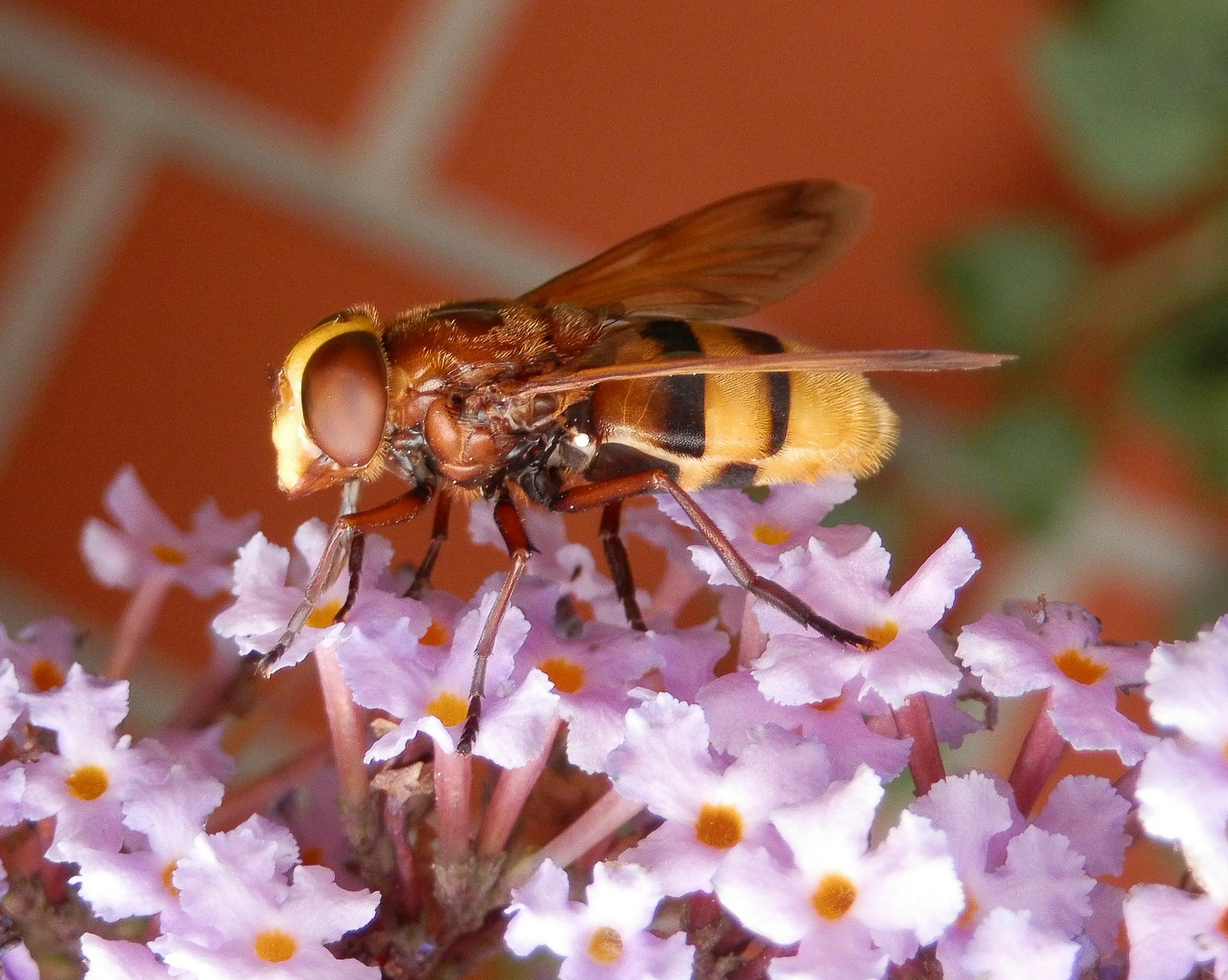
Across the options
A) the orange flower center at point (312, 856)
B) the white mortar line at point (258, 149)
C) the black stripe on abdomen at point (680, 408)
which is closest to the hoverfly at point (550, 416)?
the black stripe on abdomen at point (680, 408)

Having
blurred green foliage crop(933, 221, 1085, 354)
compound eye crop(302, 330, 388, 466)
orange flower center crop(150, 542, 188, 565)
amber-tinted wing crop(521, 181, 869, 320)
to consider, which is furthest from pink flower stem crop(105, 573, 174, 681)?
blurred green foliage crop(933, 221, 1085, 354)

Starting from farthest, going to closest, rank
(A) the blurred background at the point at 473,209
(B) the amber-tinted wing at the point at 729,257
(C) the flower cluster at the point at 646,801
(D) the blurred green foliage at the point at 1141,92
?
(A) the blurred background at the point at 473,209, (D) the blurred green foliage at the point at 1141,92, (B) the amber-tinted wing at the point at 729,257, (C) the flower cluster at the point at 646,801

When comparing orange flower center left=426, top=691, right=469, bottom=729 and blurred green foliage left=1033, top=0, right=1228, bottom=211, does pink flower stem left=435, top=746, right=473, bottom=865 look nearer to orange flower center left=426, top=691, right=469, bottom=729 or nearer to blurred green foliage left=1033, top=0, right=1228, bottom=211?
orange flower center left=426, top=691, right=469, bottom=729

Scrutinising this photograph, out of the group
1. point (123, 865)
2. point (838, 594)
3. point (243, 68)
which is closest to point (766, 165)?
point (243, 68)

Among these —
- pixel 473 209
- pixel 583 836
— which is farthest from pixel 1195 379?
pixel 583 836

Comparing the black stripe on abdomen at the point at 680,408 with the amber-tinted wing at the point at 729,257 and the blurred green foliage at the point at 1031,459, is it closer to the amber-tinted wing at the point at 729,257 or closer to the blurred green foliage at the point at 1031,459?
the amber-tinted wing at the point at 729,257

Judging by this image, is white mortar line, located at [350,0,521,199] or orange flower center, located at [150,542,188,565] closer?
orange flower center, located at [150,542,188,565]
